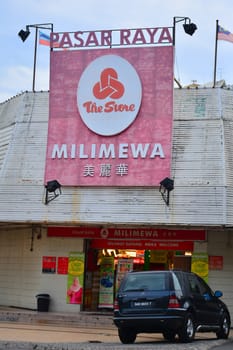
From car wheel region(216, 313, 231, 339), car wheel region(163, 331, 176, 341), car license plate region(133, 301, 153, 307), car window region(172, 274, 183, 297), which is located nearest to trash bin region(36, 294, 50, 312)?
car wheel region(163, 331, 176, 341)

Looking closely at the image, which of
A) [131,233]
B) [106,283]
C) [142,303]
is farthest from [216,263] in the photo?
[142,303]

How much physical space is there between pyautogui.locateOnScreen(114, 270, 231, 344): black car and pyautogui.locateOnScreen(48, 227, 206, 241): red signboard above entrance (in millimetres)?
7471

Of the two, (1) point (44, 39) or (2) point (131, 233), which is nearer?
(2) point (131, 233)

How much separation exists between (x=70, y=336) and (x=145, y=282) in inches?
126

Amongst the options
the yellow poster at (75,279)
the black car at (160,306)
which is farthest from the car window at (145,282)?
the yellow poster at (75,279)

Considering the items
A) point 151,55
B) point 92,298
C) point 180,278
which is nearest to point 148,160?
point 151,55

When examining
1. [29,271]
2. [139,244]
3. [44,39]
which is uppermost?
[44,39]

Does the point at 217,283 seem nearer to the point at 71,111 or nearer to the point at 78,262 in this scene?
the point at 78,262

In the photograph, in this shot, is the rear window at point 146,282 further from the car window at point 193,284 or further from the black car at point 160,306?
the car window at point 193,284

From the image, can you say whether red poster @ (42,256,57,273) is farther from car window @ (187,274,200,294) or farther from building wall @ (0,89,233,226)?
car window @ (187,274,200,294)

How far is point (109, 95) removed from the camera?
24000 mm

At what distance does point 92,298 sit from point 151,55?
30.4 feet

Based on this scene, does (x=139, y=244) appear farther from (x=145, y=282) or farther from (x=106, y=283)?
(x=145, y=282)

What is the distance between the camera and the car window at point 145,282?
15703 millimetres
